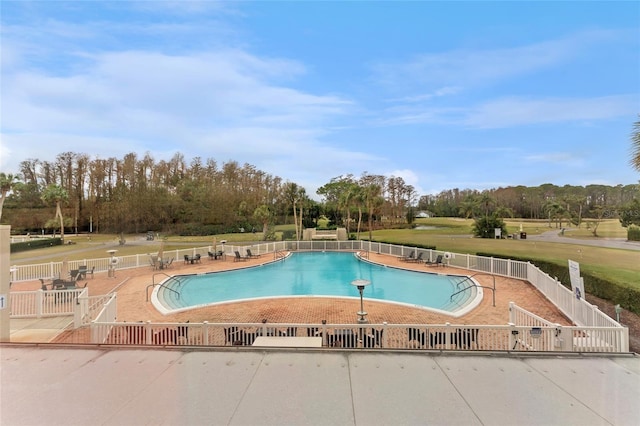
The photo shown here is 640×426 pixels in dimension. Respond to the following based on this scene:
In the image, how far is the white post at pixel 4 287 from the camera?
559cm

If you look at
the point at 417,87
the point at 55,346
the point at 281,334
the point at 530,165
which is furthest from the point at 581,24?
the point at 530,165

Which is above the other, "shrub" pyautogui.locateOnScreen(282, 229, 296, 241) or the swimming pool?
"shrub" pyautogui.locateOnScreen(282, 229, 296, 241)

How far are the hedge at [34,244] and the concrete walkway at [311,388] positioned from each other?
965 inches

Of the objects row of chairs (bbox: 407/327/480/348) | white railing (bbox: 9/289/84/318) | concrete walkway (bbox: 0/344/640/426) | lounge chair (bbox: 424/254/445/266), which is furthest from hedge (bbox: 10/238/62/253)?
row of chairs (bbox: 407/327/480/348)

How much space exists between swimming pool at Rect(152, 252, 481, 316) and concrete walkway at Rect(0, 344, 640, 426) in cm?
482

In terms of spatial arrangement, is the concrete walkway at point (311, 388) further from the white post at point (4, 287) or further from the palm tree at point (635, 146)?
the palm tree at point (635, 146)

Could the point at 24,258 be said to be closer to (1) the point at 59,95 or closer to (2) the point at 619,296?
(1) the point at 59,95

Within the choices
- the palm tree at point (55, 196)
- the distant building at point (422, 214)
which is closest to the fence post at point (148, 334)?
the palm tree at point (55, 196)

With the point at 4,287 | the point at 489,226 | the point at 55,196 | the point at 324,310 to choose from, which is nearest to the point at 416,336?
the point at 324,310

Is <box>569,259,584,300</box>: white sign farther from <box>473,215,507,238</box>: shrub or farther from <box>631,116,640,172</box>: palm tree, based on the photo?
<box>473,215,507,238</box>: shrub

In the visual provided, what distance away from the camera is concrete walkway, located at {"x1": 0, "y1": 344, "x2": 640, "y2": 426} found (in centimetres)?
304

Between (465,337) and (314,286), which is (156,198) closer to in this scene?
(314,286)

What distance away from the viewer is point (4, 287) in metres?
5.74

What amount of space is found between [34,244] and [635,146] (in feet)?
114
